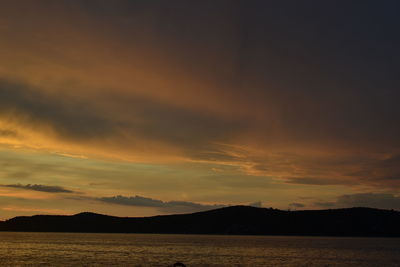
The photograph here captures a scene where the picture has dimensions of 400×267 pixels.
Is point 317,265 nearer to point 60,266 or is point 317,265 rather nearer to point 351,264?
point 351,264

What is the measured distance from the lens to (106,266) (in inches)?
4931

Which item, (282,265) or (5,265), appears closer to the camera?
(5,265)

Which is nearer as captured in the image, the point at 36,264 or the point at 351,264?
the point at 36,264

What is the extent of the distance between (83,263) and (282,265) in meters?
55.0

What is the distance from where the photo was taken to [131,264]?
13075 centimetres

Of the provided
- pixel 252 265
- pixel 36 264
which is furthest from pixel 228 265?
pixel 36 264

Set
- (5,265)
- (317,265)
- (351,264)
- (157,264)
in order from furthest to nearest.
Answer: (351,264), (317,265), (157,264), (5,265)

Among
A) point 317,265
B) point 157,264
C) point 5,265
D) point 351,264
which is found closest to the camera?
point 5,265

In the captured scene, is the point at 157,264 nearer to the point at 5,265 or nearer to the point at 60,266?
the point at 60,266

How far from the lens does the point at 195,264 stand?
440ft

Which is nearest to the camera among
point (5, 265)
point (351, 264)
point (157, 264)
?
point (5, 265)

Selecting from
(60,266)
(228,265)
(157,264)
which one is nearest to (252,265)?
(228,265)

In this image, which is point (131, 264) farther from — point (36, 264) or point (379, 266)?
point (379, 266)

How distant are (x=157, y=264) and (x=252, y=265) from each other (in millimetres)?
27056
